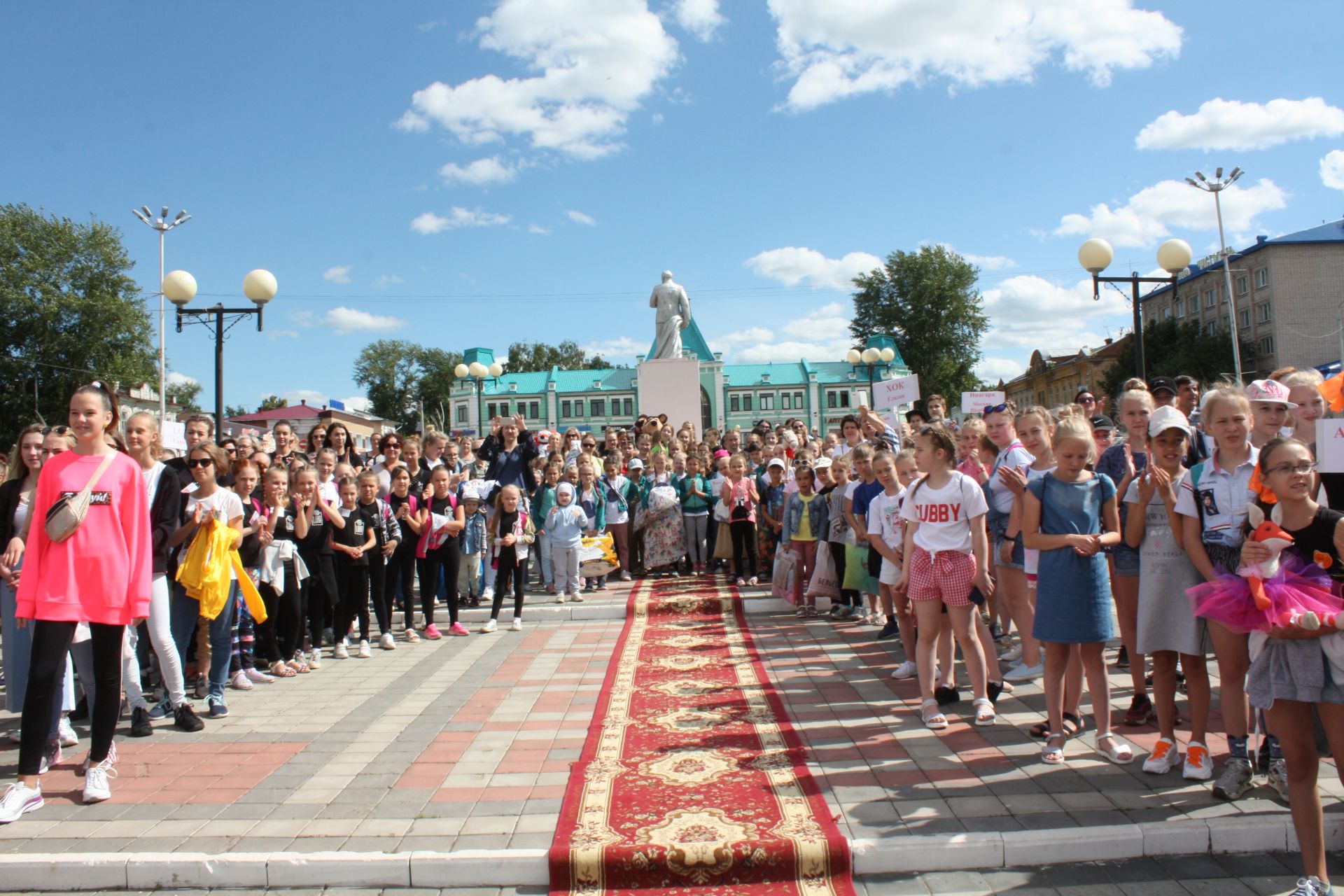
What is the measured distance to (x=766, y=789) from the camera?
4016mm

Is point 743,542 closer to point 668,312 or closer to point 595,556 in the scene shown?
point 595,556

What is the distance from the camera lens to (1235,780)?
3736 millimetres

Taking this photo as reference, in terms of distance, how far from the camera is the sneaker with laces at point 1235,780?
3713 millimetres

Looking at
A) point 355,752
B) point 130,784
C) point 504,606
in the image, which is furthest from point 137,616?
point 504,606

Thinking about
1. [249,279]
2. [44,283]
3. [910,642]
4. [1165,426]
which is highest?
[44,283]

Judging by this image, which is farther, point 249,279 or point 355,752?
point 249,279

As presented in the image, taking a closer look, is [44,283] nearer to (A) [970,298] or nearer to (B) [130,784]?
(B) [130,784]

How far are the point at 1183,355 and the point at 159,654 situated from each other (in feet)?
177

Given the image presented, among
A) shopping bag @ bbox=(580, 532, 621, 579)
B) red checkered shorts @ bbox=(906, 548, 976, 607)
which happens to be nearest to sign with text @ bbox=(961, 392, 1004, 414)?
shopping bag @ bbox=(580, 532, 621, 579)

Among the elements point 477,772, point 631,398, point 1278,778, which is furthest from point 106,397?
point 631,398

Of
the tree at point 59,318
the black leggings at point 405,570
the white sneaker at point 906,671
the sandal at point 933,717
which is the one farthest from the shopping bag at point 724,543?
the tree at point 59,318

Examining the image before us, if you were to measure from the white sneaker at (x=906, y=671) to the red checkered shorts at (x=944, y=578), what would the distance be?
1.27 meters

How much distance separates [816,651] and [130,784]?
5.07 m

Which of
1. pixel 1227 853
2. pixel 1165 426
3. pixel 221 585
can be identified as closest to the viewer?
pixel 1227 853
